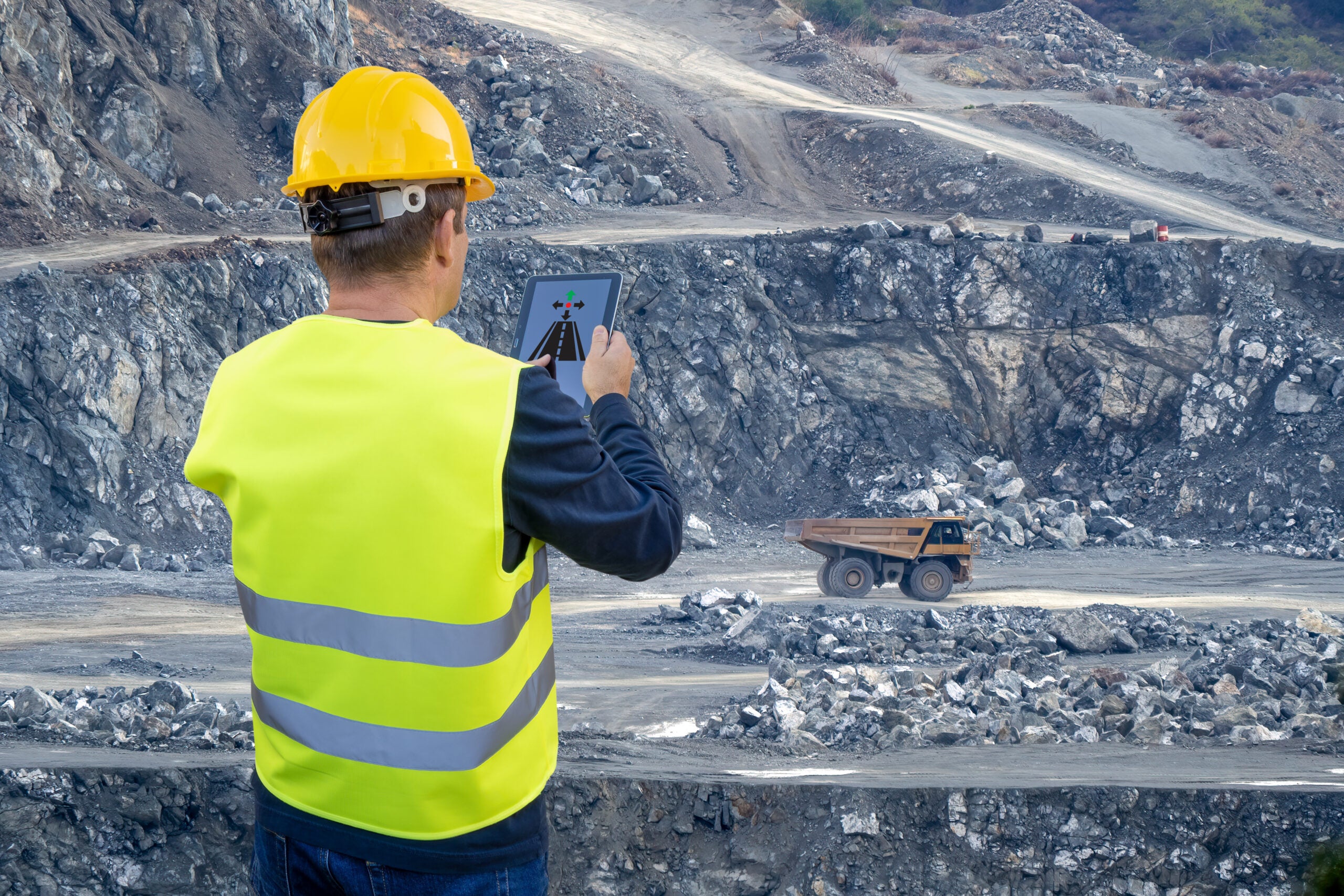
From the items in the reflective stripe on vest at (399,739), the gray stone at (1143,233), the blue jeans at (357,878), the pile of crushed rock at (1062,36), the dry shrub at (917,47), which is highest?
the pile of crushed rock at (1062,36)

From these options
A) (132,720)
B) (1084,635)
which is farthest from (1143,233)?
(132,720)

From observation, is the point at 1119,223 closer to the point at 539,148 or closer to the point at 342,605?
the point at 539,148

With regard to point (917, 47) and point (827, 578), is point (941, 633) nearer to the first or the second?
point (827, 578)

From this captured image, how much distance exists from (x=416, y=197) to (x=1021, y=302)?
2247 centimetres

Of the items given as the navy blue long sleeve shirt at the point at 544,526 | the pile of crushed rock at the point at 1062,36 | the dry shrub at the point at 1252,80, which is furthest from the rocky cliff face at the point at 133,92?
the dry shrub at the point at 1252,80

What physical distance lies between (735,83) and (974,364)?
15.1 m

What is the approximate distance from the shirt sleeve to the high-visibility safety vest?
0.12 feet

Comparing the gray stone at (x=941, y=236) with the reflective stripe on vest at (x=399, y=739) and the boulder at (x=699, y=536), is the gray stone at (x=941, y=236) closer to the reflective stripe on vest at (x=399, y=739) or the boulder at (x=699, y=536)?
the boulder at (x=699, y=536)

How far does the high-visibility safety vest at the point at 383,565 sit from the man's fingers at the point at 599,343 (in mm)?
462

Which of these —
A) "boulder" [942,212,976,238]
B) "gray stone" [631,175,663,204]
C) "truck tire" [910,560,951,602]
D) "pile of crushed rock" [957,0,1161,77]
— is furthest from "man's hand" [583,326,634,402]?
"pile of crushed rock" [957,0,1161,77]

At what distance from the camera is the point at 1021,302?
22.7 metres

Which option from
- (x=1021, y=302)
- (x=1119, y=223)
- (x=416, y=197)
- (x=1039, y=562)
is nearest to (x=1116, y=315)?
(x=1021, y=302)

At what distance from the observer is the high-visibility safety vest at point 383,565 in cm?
159

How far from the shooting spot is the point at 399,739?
5.43 ft
